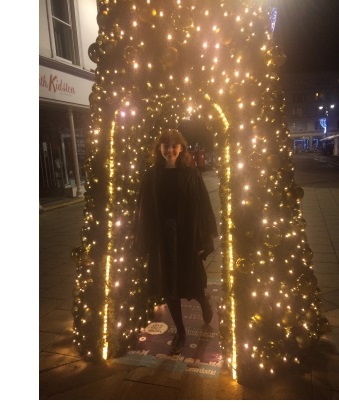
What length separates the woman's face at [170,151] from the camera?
2773 mm

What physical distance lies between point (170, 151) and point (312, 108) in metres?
65.5

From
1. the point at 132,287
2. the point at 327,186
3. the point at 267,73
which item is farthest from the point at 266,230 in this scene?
the point at 327,186

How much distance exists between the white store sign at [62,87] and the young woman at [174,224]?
874 cm

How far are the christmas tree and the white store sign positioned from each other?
8.52 metres

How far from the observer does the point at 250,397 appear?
7.83 feet

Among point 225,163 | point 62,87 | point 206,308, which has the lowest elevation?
point 206,308

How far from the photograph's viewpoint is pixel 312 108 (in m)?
60.0

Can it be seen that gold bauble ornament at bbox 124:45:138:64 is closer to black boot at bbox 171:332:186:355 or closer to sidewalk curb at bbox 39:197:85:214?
black boot at bbox 171:332:186:355

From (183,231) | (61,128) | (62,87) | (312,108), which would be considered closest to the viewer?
(183,231)

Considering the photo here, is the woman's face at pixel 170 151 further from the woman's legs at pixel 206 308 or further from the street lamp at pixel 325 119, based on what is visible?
the street lamp at pixel 325 119

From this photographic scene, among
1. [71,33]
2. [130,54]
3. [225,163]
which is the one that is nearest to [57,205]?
[71,33]

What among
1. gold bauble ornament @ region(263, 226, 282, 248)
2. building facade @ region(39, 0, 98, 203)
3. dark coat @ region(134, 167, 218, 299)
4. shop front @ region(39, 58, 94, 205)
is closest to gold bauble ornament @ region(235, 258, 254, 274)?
gold bauble ornament @ region(263, 226, 282, 248)

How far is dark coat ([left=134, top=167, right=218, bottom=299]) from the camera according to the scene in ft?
9.02

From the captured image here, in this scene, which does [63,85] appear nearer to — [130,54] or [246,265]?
[130,54]
